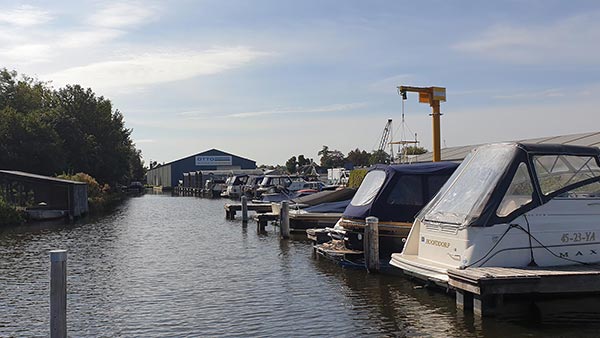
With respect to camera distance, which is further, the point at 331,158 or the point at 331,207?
the point at 331,158

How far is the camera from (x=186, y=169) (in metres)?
125

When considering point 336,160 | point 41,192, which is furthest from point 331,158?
point 41,192

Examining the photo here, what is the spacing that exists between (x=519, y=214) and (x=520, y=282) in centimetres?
172

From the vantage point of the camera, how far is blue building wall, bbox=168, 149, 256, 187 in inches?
4931

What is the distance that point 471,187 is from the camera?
1290 centimetres

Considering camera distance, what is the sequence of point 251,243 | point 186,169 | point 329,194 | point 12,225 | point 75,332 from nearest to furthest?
1. point 75,332
2. point 251,243
3. point 329,194
4. point 12,225
5. point 186,169

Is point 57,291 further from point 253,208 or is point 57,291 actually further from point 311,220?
point 253,208

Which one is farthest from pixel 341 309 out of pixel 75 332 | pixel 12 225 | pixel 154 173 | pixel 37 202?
pixel 154 173

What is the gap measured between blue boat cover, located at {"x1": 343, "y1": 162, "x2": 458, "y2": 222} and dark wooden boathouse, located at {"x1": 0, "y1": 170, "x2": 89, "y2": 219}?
26990mm

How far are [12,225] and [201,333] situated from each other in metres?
26.8

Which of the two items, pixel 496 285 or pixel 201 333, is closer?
pixel 496 285

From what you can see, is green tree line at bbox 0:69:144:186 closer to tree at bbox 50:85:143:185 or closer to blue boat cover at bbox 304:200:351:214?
tree at bbox 50:85:143:185

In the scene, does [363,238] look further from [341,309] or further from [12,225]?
[12,225]

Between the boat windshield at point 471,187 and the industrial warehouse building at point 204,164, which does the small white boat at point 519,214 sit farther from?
the industrial warehouse building at point 204,164
